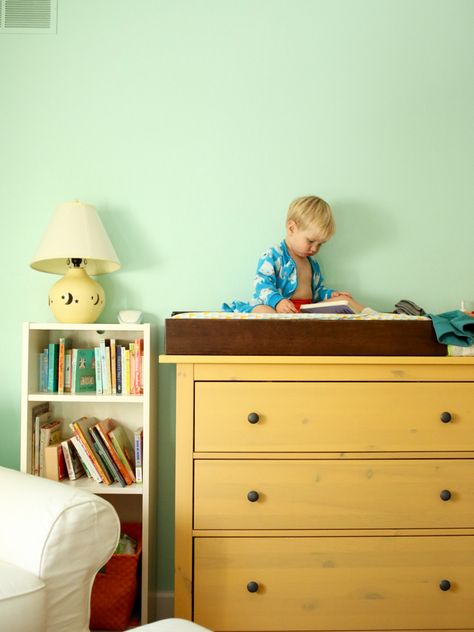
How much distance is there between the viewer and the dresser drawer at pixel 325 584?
1541 millimetres

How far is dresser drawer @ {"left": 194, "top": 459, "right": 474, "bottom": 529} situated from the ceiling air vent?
5.81 ft

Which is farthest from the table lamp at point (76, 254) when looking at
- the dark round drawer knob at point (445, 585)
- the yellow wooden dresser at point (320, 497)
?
the dark round drawer knob at point (445, 585)

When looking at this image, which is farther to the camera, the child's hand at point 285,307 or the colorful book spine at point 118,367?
the colorful book spine at point 118,367

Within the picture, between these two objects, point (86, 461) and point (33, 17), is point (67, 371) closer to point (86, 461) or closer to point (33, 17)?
point (86, 461)

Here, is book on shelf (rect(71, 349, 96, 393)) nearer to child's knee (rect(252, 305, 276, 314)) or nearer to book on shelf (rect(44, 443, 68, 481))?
book on shelf (rect(44, 443, 68, 481))

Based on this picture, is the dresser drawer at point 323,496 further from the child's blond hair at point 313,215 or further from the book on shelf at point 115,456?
the child's blond hair at point 313,215

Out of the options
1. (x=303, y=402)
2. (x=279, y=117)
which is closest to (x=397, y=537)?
(x=303, y=402)

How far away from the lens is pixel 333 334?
1.57 m

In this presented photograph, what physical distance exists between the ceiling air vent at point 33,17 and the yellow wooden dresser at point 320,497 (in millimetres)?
1479

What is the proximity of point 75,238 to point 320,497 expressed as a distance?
115cm

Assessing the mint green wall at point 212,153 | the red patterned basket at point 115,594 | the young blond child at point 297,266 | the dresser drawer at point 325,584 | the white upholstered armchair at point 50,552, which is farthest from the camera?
Answer: the mint green wall at point 212,153

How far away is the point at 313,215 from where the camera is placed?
6.18ft

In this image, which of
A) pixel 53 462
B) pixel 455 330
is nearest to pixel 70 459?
pixel 53 462

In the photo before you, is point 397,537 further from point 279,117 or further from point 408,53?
point 408,53
